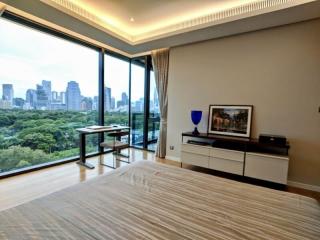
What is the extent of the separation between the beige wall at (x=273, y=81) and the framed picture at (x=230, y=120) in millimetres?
118

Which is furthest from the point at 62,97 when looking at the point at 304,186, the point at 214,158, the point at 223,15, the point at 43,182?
the point at 304,186

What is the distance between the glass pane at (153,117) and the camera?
4973 mm

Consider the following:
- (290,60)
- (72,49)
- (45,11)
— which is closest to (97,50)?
(72,49)

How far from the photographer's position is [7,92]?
2955 mm

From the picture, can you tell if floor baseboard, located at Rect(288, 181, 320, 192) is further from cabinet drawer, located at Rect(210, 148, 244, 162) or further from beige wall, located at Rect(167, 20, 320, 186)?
cabinet drawer, located at Rect(210, 148, 244, 162)

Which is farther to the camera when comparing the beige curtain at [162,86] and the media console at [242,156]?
the beige curtain at [162,86]

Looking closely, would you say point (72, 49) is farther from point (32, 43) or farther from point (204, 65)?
point (204, 65)

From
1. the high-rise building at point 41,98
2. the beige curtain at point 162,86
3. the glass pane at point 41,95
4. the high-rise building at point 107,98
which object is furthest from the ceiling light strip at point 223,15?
the high-rise building at point 41,98

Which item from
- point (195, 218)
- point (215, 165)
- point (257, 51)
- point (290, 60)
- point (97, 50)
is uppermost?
point (97, 50)

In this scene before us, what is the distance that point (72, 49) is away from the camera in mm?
3861

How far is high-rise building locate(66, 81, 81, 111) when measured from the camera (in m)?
3.87

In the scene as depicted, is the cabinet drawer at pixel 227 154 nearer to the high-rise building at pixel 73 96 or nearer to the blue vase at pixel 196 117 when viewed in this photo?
the blue vase at pixel 196 117

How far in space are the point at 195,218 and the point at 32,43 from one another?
3.85 m

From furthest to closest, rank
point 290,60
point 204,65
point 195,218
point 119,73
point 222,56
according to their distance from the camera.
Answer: point 119,73, point 204,65, point 222,56, point 290,60, point 195,218
